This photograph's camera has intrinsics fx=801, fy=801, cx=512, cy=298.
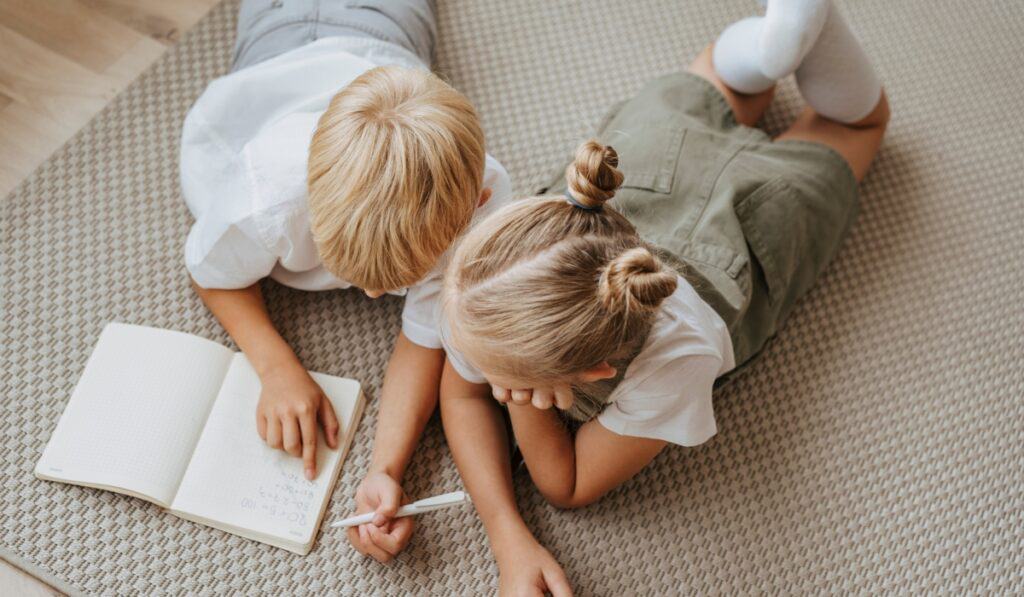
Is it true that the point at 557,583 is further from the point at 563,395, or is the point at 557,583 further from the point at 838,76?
the point at 838,76

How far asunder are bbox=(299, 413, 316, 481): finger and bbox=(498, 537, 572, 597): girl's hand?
8.2 inches

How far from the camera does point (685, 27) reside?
1.10 metres

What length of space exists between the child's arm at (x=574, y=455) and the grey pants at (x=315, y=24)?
1.51ft

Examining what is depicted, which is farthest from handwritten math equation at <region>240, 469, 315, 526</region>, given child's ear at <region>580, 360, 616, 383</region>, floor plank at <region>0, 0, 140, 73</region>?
floor plank at <region>0, 0, 140, 73</region>

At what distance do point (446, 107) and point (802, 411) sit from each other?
534 millimetres

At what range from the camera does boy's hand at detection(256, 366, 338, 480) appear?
2.62 ft

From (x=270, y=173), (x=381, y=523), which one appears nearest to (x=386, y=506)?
(x=381, y=523)

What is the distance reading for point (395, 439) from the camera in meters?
0.82

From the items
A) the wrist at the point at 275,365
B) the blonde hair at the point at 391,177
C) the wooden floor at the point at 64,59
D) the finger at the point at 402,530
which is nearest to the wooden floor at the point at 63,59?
the wooden floor at the point at 64,59

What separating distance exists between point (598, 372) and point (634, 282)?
0.10m

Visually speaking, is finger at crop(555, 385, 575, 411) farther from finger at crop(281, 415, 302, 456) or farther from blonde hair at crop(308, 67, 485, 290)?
finger at crop(281, 415, 302, 456)

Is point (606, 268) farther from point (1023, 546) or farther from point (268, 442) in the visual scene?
point (1023, 546)

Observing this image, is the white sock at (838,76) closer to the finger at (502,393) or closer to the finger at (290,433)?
the finger at (502,393)

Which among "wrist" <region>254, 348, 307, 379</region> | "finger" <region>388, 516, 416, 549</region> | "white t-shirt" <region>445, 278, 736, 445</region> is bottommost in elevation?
"finger" <region>388, 516, 416, 549</region>
